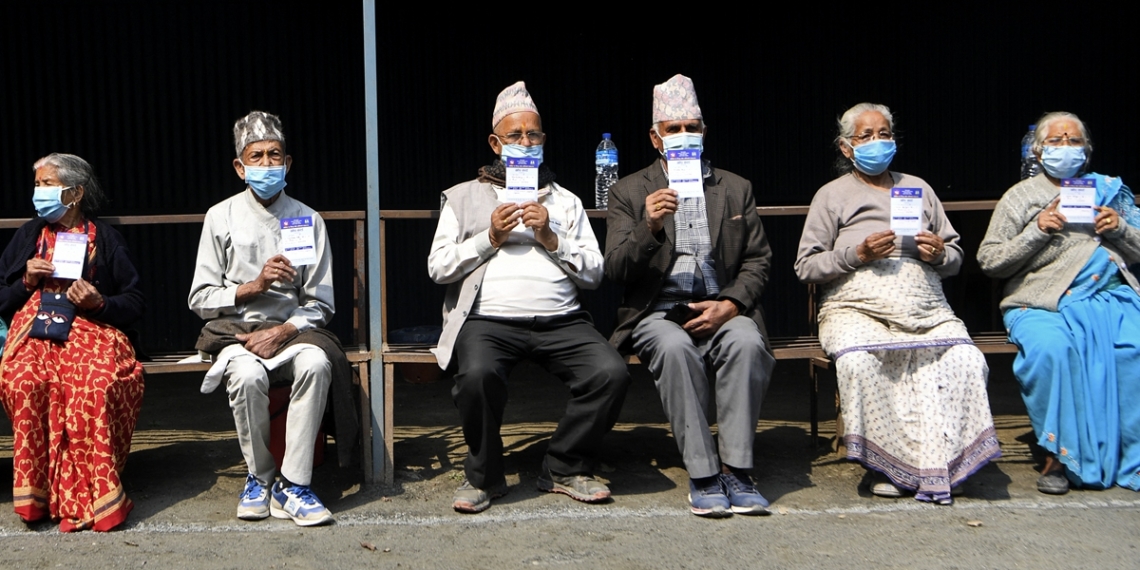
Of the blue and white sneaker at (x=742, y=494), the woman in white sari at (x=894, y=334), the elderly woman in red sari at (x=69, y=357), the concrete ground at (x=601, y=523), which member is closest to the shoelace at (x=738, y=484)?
the blue and white sneaker at (x=742, y=494)

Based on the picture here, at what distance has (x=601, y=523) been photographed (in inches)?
150

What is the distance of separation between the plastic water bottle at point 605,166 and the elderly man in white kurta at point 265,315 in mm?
1435

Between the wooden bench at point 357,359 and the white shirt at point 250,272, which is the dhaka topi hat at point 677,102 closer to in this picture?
the wooden bench at point 357,359

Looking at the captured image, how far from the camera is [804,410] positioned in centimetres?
586

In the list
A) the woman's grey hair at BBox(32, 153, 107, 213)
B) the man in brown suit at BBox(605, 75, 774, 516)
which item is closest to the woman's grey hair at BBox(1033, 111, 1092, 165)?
the man in brown suit at BBox(605, 75, 774, 516)

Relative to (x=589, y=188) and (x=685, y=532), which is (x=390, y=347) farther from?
(x=589, y=188)

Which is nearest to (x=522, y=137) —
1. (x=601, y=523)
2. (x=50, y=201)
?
(x=601, y=523)

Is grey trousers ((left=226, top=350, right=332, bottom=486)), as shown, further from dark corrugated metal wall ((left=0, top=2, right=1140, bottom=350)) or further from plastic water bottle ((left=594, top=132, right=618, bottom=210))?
dark corrugated metal wall ((left=0, top=2, right=1140, bottom=350))

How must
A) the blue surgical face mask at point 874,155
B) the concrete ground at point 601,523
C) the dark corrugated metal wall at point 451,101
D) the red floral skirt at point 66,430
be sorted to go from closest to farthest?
the concrete ground at point 601,523
the red floral skirt at point 66,430
the blue surgical face mask at point 874,155
the dark corrugated metal wall at point 451,101

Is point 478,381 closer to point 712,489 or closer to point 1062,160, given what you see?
point 712,489

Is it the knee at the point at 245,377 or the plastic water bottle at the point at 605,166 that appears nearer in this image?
the knee at the point at 245,377

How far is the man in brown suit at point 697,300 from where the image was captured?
3.95 metres

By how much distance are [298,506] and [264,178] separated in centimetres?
129

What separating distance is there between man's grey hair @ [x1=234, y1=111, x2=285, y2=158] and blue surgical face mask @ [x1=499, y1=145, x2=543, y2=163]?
89cm
